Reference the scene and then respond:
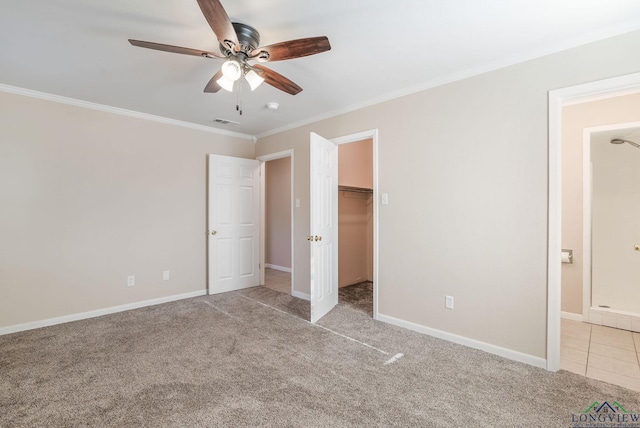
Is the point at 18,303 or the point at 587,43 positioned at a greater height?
the point at 587,43

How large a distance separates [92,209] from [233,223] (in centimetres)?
176

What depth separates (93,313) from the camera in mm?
3432


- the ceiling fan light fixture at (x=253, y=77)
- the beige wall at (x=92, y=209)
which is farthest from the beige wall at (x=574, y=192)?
the beige wall at (x=92, y=209)

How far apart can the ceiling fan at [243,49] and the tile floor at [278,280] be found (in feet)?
10.7

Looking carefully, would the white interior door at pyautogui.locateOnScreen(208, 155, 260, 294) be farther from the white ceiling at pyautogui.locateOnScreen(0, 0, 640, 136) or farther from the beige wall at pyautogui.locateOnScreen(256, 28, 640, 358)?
the beige wall at pyautogui.locateOnScreen(256, 28, 640, 358)

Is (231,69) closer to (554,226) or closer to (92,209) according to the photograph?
(554,226)

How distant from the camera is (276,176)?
20.9 ft

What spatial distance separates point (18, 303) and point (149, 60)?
2.86 metres

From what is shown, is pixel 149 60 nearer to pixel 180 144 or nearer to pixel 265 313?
pixel 180 144

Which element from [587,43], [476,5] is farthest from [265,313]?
[587,43]

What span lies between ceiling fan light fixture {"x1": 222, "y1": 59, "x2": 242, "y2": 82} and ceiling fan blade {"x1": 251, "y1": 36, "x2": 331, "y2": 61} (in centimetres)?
13

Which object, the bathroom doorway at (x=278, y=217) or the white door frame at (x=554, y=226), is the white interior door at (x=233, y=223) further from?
the white door frame at (x=554, y=226)

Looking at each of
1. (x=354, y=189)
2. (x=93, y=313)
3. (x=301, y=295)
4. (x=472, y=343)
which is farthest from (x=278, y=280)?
(x=472, y=343)

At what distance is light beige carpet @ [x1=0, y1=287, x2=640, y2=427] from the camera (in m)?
1.73
